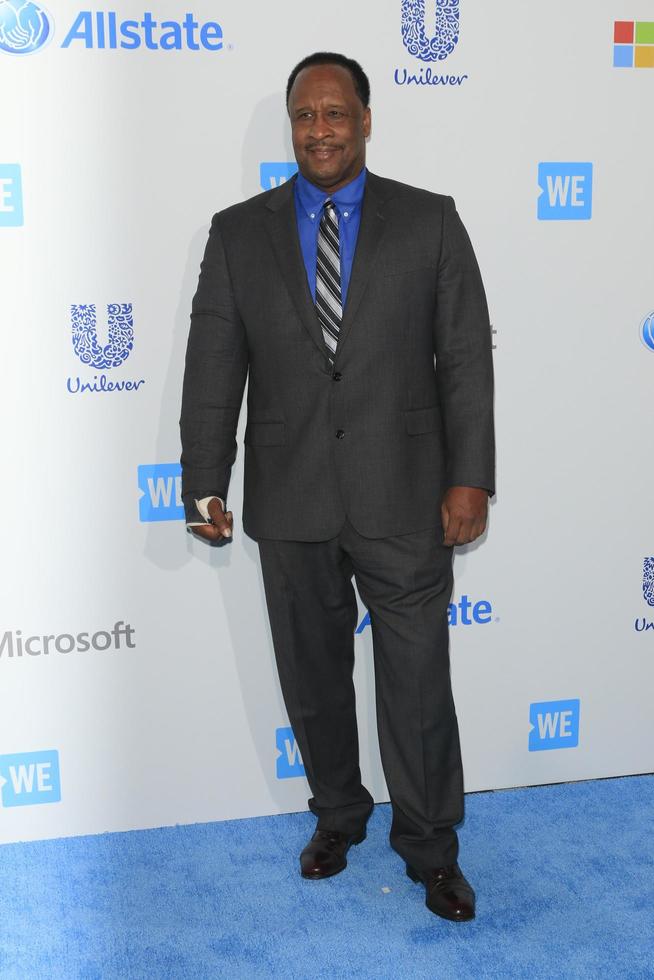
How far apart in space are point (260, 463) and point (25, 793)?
1089 millimetres

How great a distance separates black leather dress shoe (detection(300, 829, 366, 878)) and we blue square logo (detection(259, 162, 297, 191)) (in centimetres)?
154

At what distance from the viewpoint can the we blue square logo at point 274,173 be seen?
2646 millimetres

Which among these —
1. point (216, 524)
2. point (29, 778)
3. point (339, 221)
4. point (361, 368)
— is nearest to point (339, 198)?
point (339, 221)

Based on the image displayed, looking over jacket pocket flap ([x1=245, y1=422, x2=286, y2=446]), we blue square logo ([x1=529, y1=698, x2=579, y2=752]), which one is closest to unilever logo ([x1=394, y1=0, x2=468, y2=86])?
jacket pocket flap ([x1=245, y1=422, x2=286, y2=446])

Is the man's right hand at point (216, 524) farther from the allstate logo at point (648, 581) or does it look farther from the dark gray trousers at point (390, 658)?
the allstate logo at point (648, 581)

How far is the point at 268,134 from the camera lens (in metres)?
2.63

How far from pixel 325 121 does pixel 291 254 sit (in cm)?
27

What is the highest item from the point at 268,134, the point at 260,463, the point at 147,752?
the point at 268,134

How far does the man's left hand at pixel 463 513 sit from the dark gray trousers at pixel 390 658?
0.18 ft

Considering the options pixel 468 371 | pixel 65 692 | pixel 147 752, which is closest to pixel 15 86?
pixel 468 371

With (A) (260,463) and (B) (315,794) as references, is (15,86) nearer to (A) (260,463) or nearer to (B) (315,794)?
(A) (260,463)

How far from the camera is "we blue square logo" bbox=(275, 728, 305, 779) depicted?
115 inches

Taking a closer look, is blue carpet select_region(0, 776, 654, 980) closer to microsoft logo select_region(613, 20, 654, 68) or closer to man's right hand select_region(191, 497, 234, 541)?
man's right hand select_region(191, 497, 234, 541)

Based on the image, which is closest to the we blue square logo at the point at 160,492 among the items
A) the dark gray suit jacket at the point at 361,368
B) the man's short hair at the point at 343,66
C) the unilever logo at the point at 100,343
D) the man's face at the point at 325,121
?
the unilever logo at the point at 100,343
